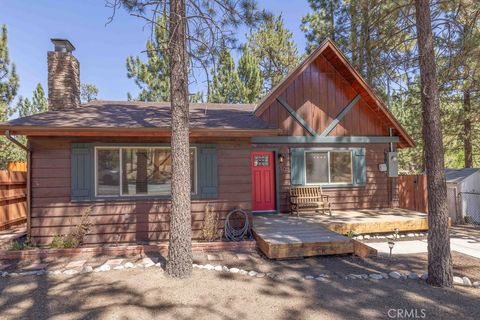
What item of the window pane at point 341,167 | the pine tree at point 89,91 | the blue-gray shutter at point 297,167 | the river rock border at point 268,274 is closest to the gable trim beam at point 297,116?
the blue-gray shutter at point 297,167

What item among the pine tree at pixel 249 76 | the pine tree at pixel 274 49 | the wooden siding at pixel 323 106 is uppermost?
the pine tree at pixel 274 49

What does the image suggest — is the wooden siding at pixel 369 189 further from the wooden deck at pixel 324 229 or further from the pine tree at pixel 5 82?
the pine tree at pixel 5 82

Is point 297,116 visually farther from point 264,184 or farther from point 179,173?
point 179,173

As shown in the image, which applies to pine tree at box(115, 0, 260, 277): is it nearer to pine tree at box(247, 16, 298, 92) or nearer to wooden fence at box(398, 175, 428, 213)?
wooden fence at box(398, 175, 428, 213)

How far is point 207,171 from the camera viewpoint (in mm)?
6457

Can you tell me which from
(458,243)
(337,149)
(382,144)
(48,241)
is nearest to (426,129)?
(458,243)

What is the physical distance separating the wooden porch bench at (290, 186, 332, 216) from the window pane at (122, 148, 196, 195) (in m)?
3.23

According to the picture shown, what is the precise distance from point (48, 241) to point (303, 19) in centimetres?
1549

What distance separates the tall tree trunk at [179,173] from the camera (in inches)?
178

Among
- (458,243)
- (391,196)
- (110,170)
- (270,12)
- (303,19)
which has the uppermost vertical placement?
(303,19)

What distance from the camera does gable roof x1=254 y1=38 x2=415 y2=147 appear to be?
828 centimetres

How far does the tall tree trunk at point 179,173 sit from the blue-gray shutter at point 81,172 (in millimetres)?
2527

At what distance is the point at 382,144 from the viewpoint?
942 centimetres

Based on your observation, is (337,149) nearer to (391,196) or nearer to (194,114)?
(391,196)
